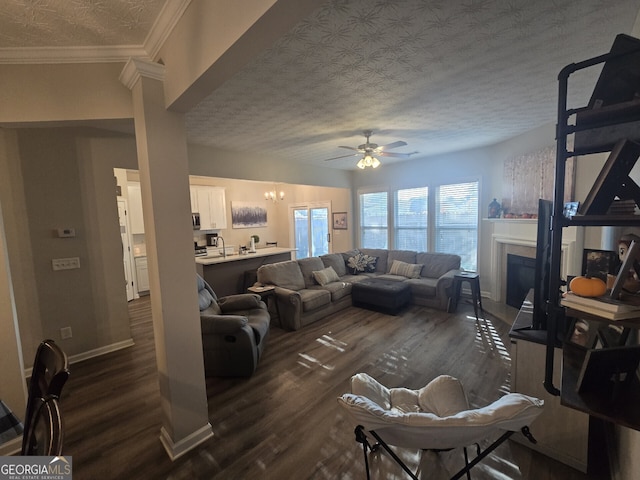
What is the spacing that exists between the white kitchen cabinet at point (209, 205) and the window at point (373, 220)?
3604 mm

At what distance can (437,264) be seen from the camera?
496cm

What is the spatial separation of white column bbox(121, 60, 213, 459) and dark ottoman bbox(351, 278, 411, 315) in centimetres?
303

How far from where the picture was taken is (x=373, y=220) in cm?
658

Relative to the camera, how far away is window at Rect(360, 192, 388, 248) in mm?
6371

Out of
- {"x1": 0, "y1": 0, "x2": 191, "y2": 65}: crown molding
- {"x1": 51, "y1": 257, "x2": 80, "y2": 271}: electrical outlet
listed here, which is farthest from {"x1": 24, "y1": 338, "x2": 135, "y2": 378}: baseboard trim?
{"x1": 0, "y1": 0, "x2": 191, "y2": 65}: crown molding

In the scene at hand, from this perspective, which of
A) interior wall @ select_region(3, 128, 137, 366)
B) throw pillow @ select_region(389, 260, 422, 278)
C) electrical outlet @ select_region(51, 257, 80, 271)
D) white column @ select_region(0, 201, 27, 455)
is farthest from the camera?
throw pillow @ select_region(389, 260, 422, 278)

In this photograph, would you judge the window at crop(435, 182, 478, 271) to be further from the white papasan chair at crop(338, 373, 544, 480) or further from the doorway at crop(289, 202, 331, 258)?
the white papasan chair at crop(338, 373, 544, 480)

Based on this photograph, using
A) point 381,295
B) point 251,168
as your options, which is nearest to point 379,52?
point 251,168

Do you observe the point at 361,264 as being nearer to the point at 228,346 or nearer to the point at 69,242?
the point at 228,346

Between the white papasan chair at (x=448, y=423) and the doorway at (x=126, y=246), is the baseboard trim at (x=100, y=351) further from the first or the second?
the white papasan chair at (x=448, y=423)

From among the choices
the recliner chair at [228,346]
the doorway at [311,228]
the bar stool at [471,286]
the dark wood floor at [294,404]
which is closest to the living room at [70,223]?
the dark wood floor at [294,404]

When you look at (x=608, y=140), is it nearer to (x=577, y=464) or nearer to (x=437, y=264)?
(x=577, y=464)

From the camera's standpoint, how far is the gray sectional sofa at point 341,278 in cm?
389

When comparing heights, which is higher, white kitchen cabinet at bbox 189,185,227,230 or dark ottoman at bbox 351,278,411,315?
white kitchen cabinet at bbox 189,185,227,230
